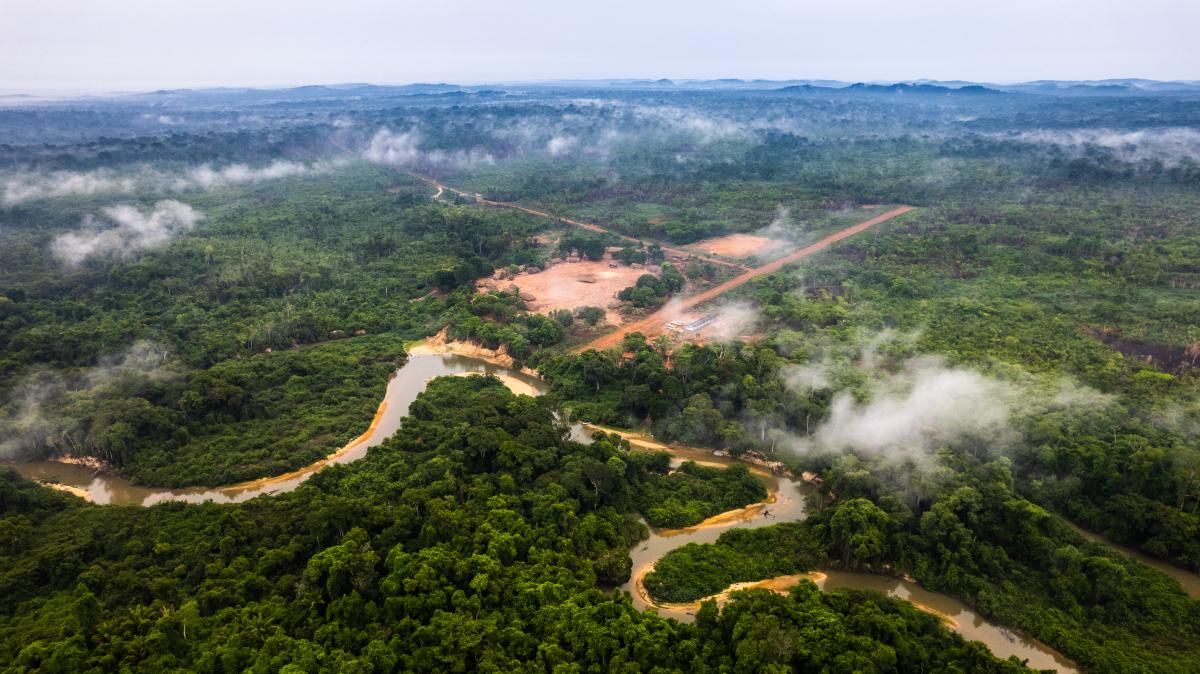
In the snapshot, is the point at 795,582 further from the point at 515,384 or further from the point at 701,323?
the point at 701,323

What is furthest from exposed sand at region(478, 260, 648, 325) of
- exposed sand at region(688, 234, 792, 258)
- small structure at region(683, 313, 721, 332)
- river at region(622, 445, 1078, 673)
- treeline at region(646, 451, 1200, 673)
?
treeline at region(646, 451, 1200, 673)

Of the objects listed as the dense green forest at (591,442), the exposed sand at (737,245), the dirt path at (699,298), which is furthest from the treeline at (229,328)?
the exposed sand at (737,245)

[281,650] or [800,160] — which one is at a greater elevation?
[800,160]

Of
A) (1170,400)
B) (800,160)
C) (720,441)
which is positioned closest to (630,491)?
(720,441)

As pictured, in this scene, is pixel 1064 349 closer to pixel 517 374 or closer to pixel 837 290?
pixel 837 290

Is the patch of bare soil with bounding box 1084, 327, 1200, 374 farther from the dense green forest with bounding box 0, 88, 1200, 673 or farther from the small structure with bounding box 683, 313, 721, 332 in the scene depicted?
the small structure with bounding box 683, 313, 721, 332

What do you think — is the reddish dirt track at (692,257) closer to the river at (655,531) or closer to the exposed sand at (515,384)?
the exposed sand at (515,384)
